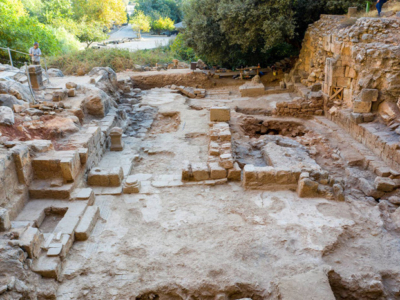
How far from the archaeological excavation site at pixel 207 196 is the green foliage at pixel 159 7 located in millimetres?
30290

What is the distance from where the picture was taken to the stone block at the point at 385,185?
6918mm

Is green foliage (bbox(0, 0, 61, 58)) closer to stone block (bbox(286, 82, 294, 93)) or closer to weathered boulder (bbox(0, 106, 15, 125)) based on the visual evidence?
weathered boulder (bbox(0, 106, 15, 125))

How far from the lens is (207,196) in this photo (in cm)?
616

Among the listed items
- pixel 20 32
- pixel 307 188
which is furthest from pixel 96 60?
pixel 307 188

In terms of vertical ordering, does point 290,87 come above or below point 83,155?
below

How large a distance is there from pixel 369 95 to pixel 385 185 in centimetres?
345

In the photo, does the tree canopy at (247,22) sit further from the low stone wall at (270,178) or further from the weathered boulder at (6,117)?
the weathered boulder at (6,117)

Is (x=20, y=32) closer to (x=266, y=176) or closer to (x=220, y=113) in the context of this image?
(x=220, y=113)

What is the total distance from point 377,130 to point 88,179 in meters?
7.41

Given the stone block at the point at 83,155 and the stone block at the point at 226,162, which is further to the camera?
the stone block at the point at 226,162

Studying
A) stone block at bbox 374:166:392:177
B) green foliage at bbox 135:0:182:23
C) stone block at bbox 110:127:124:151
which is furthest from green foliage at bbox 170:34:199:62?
stone block at bbox 374:166:392:177

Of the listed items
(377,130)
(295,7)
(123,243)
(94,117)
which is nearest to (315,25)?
(295,7)

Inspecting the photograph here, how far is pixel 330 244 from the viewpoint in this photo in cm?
475

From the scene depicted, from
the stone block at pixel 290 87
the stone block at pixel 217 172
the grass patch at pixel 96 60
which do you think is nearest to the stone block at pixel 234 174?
the stone block at pixel 217 172
